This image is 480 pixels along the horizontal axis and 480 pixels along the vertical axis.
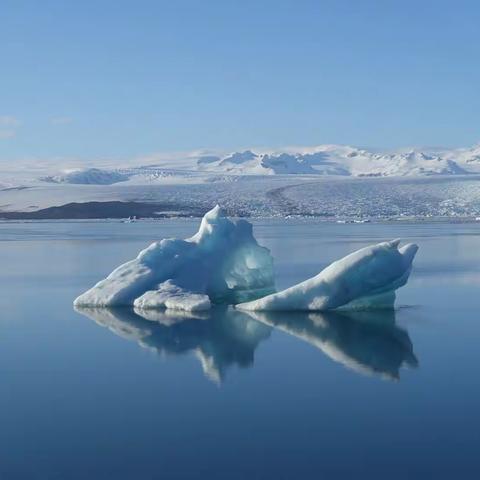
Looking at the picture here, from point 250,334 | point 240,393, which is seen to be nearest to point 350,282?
point 250,334

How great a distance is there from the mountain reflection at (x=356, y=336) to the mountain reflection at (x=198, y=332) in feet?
1.09

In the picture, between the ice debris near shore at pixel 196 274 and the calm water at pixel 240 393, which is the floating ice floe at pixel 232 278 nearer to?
the ice debris near shore at pixel 196 274

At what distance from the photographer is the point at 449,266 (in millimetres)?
13844

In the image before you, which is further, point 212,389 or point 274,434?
point 212,389

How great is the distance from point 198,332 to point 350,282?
5.92 ft

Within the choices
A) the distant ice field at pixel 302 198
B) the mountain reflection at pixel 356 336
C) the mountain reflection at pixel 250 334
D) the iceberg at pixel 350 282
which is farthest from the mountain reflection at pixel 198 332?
the distant ice field at pixel 302 198

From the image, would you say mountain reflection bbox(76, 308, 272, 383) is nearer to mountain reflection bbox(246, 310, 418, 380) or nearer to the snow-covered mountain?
mountain reflection bbox(246, 310, 418, 380)

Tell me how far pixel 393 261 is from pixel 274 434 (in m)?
4.52

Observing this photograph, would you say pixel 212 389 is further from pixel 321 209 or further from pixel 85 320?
pixel 321 209

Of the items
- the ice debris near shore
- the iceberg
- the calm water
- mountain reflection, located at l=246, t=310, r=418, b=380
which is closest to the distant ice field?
the ice debris near shore

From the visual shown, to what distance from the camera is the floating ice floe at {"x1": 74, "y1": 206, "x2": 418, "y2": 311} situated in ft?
29.1

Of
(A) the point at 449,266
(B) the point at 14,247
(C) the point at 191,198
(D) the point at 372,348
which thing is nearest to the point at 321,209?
(C) the point at 191,198

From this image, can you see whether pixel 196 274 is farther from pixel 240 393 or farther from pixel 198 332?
pixel 240 393

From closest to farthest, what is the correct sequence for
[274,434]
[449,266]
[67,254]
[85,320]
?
[274,434] → [85,320] → [449,266] → [67,254]
